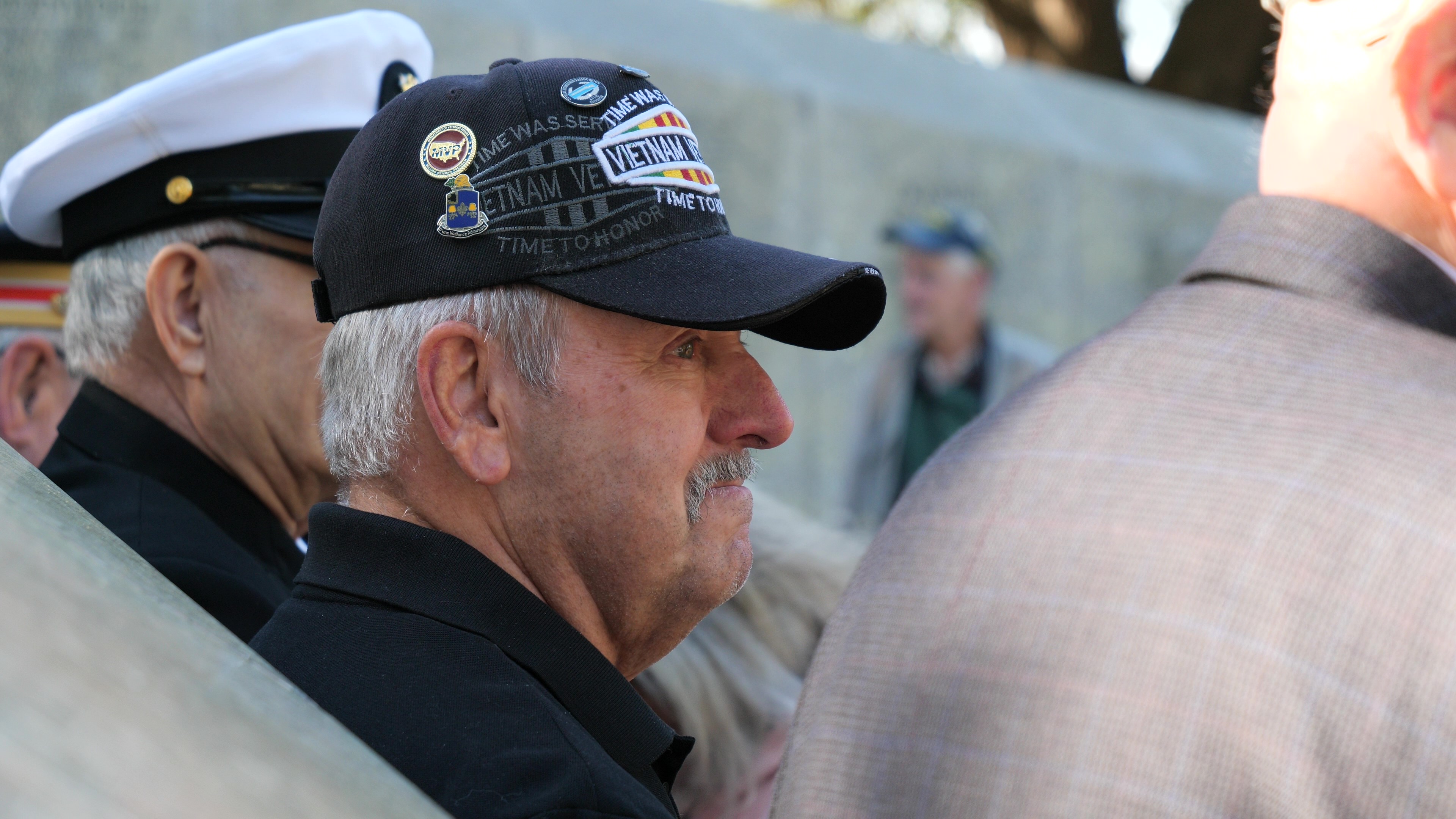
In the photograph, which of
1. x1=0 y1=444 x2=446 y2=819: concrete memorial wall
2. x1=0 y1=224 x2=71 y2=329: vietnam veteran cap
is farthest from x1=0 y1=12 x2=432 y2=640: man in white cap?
x1=0 y1=444 x2=446 y2=819: concrete memorial wall

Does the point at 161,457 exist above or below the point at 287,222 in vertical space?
below

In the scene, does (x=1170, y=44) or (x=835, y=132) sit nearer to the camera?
(x=835, y=132)

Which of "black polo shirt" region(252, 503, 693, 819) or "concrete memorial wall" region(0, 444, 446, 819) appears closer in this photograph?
"concrete memorial wall" region(0, 444, 446, 819)

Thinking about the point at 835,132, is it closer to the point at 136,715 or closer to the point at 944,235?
the point at 944,235

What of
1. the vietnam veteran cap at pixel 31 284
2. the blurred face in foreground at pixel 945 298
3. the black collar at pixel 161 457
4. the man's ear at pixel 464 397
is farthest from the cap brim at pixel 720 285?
the blurred face in foreground at pixel 945 298

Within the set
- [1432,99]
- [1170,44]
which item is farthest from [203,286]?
[1170,44]

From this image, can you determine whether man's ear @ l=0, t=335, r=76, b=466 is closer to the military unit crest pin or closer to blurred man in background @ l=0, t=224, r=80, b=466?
blurred man in background @ l=0, t=224, r=80, b=466

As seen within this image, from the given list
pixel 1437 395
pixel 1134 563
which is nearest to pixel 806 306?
pixel 1134 563

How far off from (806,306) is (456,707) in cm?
58

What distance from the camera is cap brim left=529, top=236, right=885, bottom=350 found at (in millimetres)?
1415

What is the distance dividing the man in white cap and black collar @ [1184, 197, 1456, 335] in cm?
146

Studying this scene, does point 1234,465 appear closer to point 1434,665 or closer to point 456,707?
point 1434,665

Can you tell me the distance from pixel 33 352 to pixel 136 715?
233cm

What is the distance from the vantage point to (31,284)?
8.95 feet
